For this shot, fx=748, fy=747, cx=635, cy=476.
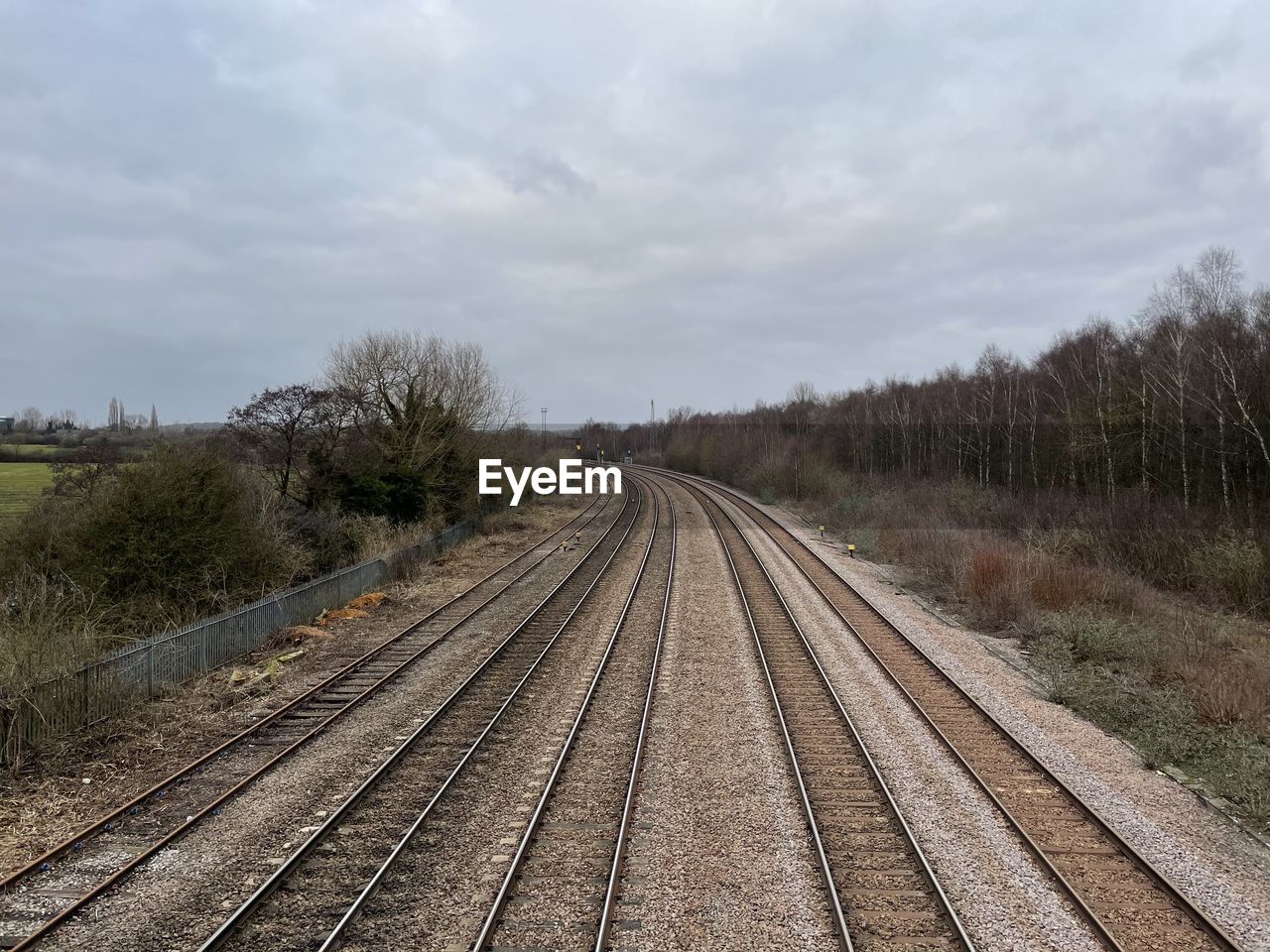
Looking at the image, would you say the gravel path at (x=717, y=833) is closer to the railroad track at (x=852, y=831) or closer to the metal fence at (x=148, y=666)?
the railroad track at (x=852, y=831)

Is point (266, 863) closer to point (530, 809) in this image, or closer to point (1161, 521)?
point (530, 809)

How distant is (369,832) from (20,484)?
28898 mm

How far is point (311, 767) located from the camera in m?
8.47

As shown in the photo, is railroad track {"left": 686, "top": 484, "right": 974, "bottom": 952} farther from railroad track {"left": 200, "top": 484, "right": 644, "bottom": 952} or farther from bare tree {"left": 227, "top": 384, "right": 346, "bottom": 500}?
bare tree {"left": 227, "top": 384, "right": 346, "bottom": 500}

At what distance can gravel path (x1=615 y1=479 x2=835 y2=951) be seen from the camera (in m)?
5.60

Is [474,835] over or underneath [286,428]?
underneath

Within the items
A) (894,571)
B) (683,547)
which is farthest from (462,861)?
(683,547)

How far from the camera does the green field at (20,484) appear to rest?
66.2 ft

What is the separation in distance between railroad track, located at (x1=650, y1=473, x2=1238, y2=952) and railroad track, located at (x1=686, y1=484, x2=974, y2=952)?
108 centimetres

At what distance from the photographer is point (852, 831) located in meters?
7.03

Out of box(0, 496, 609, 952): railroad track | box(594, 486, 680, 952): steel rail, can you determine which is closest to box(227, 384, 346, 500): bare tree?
box(0, 496, 609, 952): railroad track
